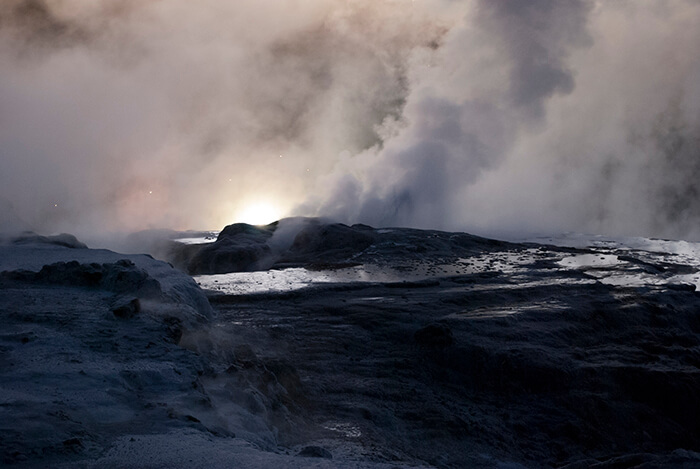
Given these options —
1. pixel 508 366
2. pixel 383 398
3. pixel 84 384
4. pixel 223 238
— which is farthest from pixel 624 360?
pixel 223 238

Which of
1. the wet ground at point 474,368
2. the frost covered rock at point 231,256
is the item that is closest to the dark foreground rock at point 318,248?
the frost covered rock at point 231,256

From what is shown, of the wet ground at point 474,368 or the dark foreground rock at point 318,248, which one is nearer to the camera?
the wet ground at point 474,368

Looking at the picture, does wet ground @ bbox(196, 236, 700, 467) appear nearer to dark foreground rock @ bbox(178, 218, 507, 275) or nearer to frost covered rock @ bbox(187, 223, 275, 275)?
dark foreground rock @ bbox(178, 218, 507, 275)

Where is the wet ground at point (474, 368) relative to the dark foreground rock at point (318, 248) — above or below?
below

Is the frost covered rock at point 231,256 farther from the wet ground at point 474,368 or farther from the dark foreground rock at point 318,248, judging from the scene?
the wet ground at point 474,368

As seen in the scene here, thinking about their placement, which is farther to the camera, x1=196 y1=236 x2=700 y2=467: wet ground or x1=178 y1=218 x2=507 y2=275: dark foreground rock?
x1=178 y1=218 x2=507 y2=275: dark foreground rock

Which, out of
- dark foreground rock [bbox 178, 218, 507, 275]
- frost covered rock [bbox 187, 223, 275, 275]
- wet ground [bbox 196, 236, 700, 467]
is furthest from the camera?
frost covered rock [bbox 187, 223, 275, 275]

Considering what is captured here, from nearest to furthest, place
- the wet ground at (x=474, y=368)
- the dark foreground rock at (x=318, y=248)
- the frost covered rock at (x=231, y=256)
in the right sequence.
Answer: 1. the wet ground at (x=474, y=368)
2. the dark foreground rock at (x=318, y=248)
3. the frost covered rock at (x=231, y=256)

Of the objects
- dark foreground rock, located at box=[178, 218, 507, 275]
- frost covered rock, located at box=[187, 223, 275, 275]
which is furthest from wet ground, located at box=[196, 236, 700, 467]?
frost covered rock, located at box=[187, 223, 275, 275]

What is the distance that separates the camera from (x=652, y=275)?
30.1 feet

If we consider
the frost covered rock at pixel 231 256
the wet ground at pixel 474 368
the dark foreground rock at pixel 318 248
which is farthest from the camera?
the frost covered rock at pixel 231 256

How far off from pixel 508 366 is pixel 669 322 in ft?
9.13

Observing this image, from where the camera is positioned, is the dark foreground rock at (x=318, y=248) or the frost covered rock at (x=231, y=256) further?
the frost covered rock at (x=231, y=256)

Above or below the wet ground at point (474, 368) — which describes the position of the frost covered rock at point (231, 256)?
above
